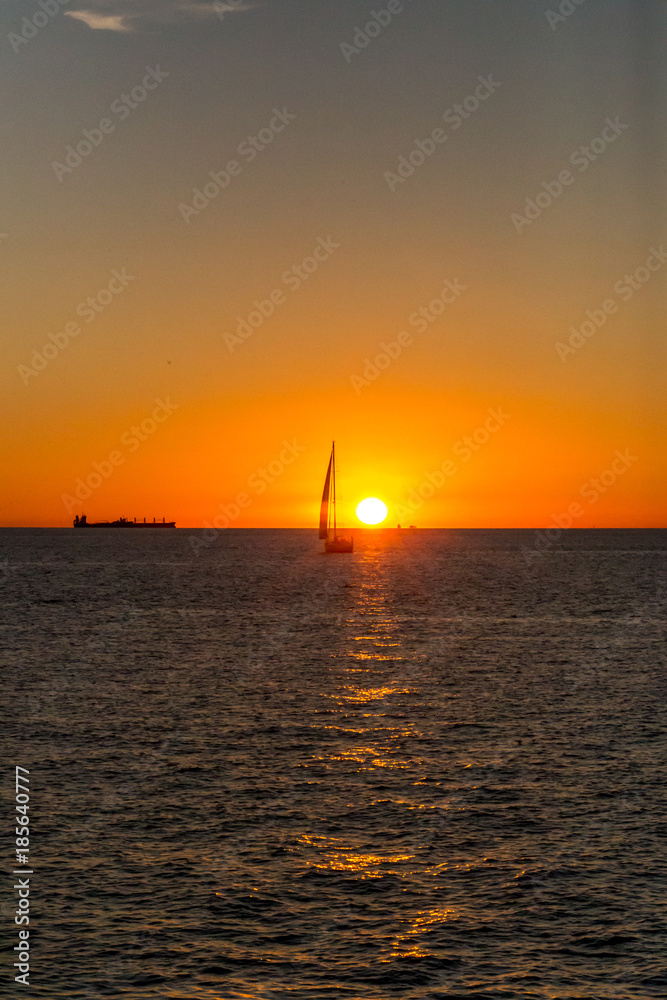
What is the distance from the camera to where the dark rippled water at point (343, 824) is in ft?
66.3

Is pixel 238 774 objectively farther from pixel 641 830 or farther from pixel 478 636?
pixel 478 636

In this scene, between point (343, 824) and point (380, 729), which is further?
point (380, 729)

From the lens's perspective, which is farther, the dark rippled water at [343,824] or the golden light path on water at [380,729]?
the golden light path on water at [380,729]

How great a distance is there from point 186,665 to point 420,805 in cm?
3416

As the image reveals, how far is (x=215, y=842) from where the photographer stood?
27.1 m

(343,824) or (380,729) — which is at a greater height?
(380,729)

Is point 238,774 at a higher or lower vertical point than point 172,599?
lower

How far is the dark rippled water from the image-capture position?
20.2m

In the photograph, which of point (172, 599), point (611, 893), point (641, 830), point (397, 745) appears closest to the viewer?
point (611, 893)

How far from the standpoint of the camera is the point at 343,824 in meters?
28.7

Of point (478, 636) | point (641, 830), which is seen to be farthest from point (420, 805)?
point (478, 636)

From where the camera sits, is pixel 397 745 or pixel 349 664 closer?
pixel 397 745

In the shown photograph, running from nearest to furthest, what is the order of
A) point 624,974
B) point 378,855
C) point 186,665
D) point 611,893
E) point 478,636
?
point 624,974 → point 611,893 → point 378,855 → point 186,665 → point 478,636

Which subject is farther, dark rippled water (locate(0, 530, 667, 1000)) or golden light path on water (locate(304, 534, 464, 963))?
golden light path on water (locate(304, 534, 464, 963))
